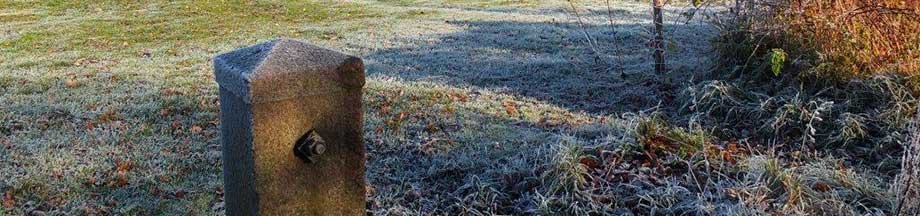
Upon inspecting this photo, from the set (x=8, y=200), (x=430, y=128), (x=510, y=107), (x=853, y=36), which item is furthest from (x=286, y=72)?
(x=853, y=36)

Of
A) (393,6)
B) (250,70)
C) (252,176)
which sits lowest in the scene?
(393,6)

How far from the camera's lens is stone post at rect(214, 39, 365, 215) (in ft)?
5.80

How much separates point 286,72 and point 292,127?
0.15 m

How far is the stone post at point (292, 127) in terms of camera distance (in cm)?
177

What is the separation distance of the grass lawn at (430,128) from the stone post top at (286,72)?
1.87 meters

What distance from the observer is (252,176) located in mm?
1855

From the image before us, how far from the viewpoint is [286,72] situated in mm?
1749

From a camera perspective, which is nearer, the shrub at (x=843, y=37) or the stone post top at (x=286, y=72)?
the stone post top at (x=286, y=72)

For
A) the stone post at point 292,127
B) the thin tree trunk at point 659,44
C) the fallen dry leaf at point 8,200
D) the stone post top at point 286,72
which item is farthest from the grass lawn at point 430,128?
the stone post top at point 286,72

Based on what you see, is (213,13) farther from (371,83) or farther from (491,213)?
(491,213)

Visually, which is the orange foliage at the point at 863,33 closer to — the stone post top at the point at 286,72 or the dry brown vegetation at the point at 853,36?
the dry brown vegetation at the point at 853,36

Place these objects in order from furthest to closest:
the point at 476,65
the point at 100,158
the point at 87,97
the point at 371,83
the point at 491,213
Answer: the point at 476,65 < the point at 371,83 < the point at 87,97 < the point at 100,158 < the point at 491,213

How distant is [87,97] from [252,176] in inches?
198

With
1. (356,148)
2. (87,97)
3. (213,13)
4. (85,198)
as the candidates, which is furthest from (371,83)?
(213,13)
